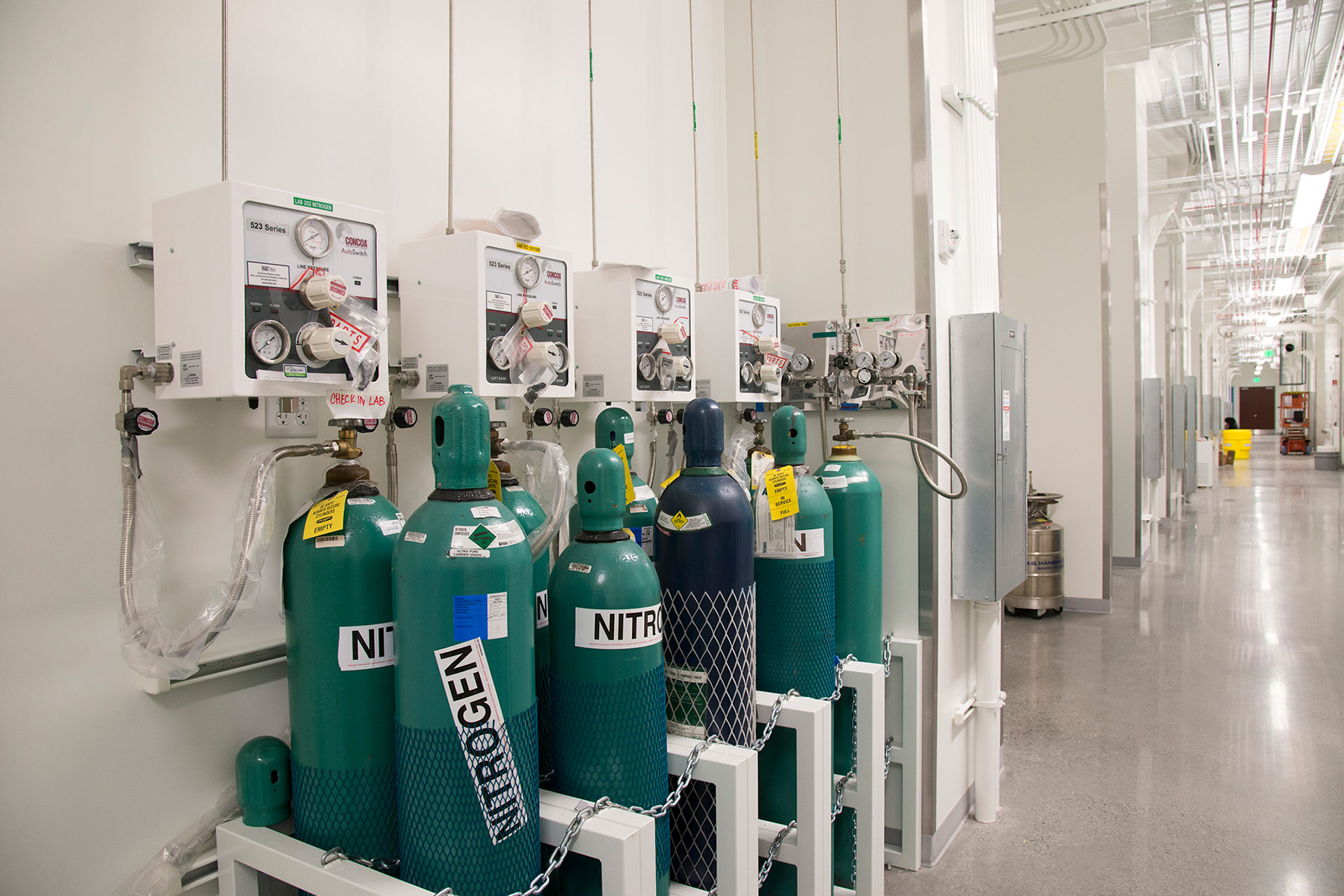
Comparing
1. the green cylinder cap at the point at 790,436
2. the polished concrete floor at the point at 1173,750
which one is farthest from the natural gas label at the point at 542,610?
the polished concrete floor at the point at 1173,750

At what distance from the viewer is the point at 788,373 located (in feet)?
8.62

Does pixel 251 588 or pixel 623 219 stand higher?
pixel 623 219

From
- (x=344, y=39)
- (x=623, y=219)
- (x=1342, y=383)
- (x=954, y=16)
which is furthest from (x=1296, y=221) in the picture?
(x=1342, y=383)

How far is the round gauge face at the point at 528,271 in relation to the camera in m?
1.59

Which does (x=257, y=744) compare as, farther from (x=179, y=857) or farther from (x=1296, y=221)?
(x=1296, y=221)

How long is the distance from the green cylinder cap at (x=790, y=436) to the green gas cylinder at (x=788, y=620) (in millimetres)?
80

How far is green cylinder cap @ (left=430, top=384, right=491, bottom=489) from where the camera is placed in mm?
1218

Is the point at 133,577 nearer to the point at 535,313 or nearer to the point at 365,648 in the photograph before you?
the point at 365,648

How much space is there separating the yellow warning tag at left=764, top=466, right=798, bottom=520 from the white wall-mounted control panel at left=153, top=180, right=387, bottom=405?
968 mm

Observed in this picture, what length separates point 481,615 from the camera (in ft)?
3.81

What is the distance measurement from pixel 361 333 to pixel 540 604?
55 centimetres

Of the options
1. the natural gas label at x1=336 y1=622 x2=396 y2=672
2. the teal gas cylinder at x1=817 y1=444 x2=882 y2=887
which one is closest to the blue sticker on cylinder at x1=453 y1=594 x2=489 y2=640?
the natural gas label at x1=336 y1=622 x2=396 y2=672

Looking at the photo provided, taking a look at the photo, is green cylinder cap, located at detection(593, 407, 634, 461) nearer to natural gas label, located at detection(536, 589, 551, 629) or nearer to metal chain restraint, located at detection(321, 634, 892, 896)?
natural gas label, located at detection(536, 589, 551, 629)

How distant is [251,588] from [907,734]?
177 cm
